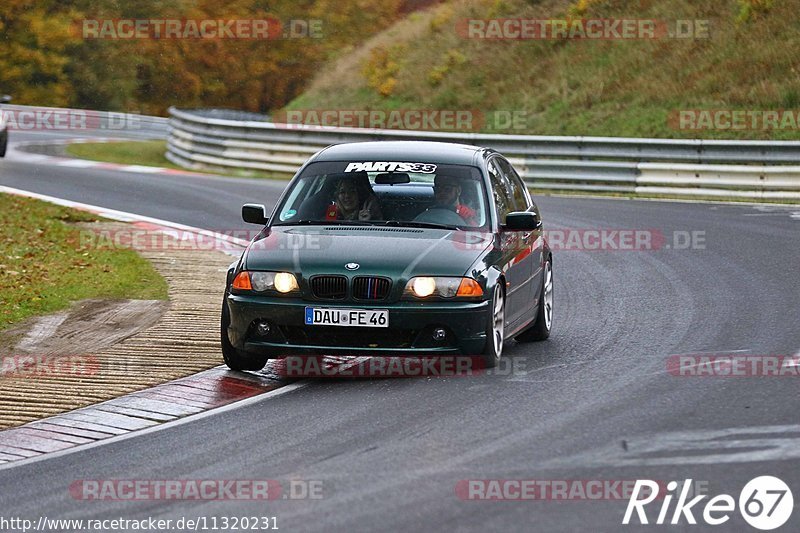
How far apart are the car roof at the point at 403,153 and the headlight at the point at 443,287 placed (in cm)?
153

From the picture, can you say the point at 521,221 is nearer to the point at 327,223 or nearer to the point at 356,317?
the point at 327,223

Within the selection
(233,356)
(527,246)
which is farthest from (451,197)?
(233,356)

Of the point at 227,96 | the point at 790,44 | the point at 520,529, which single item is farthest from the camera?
the point at 227,96

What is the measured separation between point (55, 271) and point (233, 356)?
5190 millimetres

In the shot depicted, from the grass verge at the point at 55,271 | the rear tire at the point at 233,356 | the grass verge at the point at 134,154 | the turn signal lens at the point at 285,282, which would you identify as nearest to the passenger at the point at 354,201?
the turn signal lens at the point at 285,282

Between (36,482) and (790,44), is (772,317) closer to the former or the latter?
(36,482)

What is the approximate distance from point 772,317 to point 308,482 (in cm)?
602

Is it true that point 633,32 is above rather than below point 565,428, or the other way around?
above

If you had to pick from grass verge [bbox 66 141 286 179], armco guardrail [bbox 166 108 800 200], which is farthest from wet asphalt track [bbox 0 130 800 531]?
grass verge [bbox 66 141 286 179]

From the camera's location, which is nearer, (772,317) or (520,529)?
(520,529)

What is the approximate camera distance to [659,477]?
6516 millimetres

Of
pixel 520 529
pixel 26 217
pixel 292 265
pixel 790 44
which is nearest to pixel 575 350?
pixel 292 265

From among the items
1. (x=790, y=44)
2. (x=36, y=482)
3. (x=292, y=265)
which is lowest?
(x=36, y=482)

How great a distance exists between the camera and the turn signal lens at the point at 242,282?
30.5 ft
